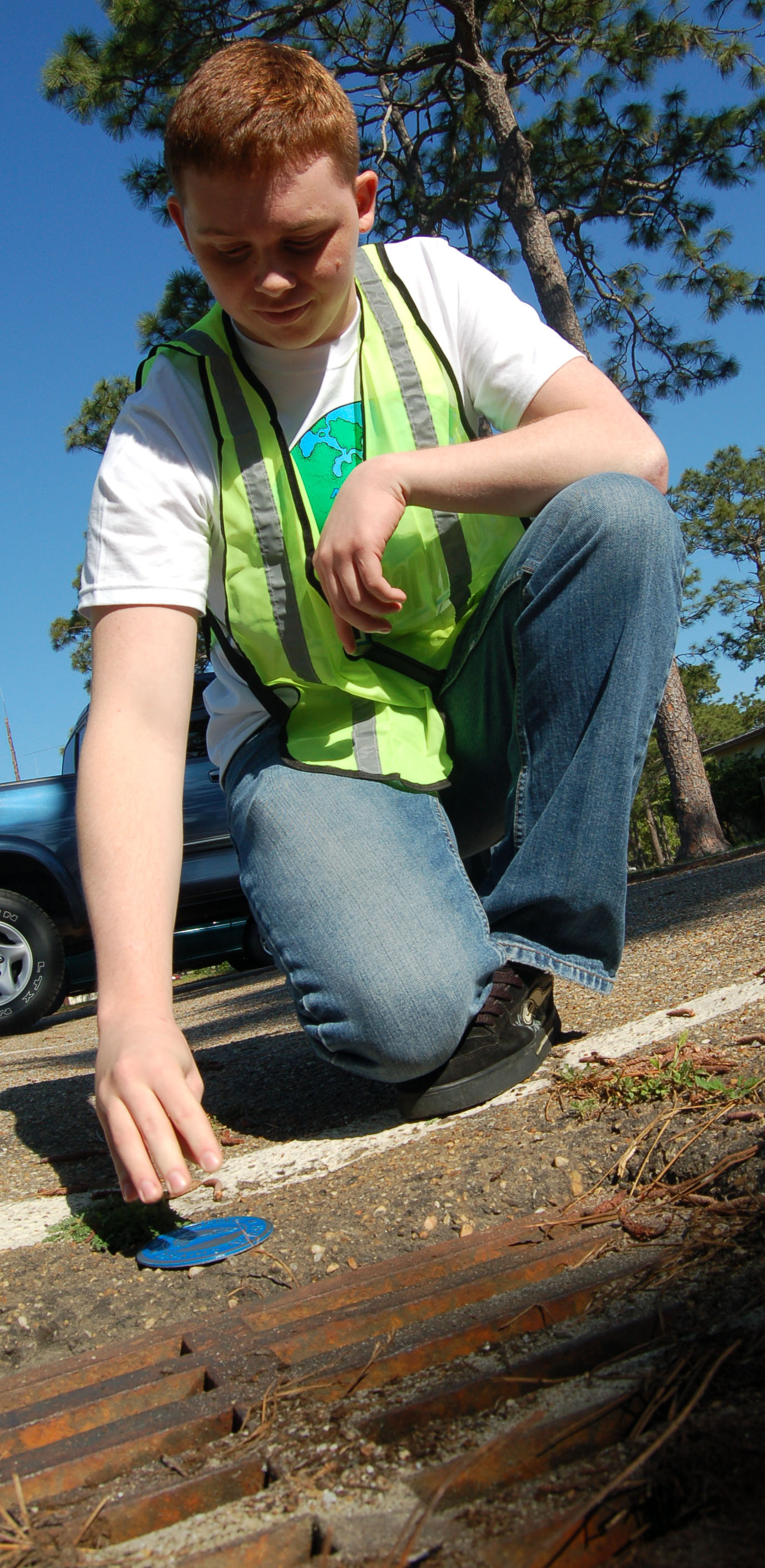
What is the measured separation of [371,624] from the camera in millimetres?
1573

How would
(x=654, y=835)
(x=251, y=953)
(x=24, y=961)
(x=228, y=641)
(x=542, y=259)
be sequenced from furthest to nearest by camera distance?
(x=654, y=835)
(x=542, y=259)
(x=251, y=953)
(x=24, y=961)
(x=228, y=641)

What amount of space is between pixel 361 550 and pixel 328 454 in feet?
1.80

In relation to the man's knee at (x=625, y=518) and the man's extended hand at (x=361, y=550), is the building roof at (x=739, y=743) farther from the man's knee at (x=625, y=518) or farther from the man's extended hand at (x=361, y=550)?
the man's extended hand at (x=361, y=550)

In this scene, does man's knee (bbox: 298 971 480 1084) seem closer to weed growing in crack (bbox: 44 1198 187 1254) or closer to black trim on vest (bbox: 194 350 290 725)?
weed growing in crack (bbox: 44 1198 187 1254)

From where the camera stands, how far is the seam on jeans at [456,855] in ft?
6.08

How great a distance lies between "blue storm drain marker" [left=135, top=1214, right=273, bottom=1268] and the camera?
135 centimetres

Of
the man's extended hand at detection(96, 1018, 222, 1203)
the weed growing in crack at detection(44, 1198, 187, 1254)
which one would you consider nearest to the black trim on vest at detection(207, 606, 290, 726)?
the weed growing in crack at detection(44, 1198, 187, 1254)

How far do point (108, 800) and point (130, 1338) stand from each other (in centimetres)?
62

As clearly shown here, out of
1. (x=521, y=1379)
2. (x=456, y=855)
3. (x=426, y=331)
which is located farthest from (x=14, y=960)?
(x=521, y=1379)

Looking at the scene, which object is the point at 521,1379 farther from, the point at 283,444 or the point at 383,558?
the point at 283,444

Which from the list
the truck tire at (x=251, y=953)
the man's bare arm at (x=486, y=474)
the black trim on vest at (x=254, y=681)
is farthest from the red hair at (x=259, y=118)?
the truck tire at (x=251, y=953)

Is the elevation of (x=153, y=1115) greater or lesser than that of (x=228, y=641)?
lesser

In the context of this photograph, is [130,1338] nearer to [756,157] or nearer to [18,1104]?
[18,1104]

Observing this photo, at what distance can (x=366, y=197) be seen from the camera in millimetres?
1900
